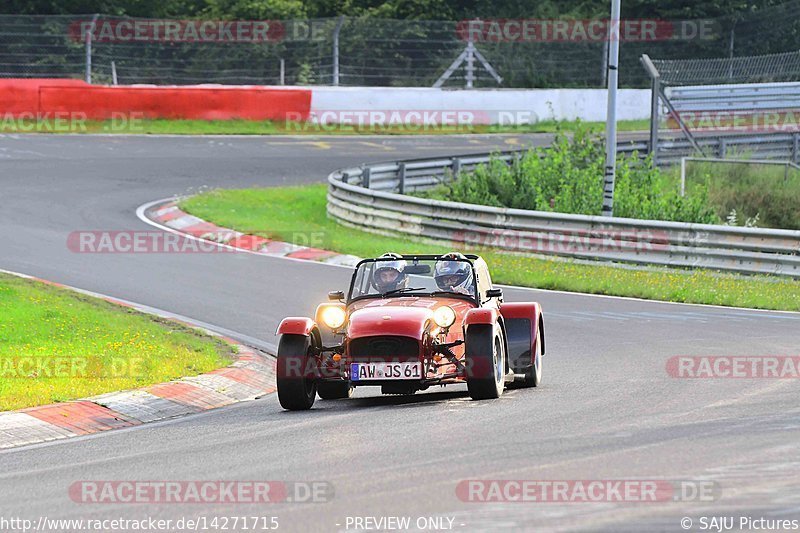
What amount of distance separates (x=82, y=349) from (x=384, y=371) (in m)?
3.77

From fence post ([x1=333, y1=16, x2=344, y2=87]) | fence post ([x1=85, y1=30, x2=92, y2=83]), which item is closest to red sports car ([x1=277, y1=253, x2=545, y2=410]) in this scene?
fence post ([x1=85, y1=30, x2=92, y2=83])

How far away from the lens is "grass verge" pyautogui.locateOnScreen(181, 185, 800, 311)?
18.6 meters

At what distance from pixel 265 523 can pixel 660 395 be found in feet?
16.6

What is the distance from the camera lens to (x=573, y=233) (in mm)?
21828

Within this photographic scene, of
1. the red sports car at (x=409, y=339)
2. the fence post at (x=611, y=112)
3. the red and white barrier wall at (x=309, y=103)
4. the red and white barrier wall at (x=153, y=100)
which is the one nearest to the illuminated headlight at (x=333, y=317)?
the red sports car at (x=409, y=339)

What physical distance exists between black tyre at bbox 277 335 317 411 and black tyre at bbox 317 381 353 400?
75 cm

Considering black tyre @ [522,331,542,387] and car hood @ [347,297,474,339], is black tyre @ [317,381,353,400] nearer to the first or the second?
car hood @ [347,297,474,339]

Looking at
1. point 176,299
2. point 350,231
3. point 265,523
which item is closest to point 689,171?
point 350,231

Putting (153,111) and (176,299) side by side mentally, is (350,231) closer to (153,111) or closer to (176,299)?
(176,299)

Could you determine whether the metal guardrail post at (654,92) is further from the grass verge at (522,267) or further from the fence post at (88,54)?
the fence post at (88,54)

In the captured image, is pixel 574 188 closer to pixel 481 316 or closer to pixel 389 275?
pixel 389 275

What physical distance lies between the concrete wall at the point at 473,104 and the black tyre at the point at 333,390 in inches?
1053

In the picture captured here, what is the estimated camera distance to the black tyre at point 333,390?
11766mm

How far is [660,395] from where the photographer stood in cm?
1078
